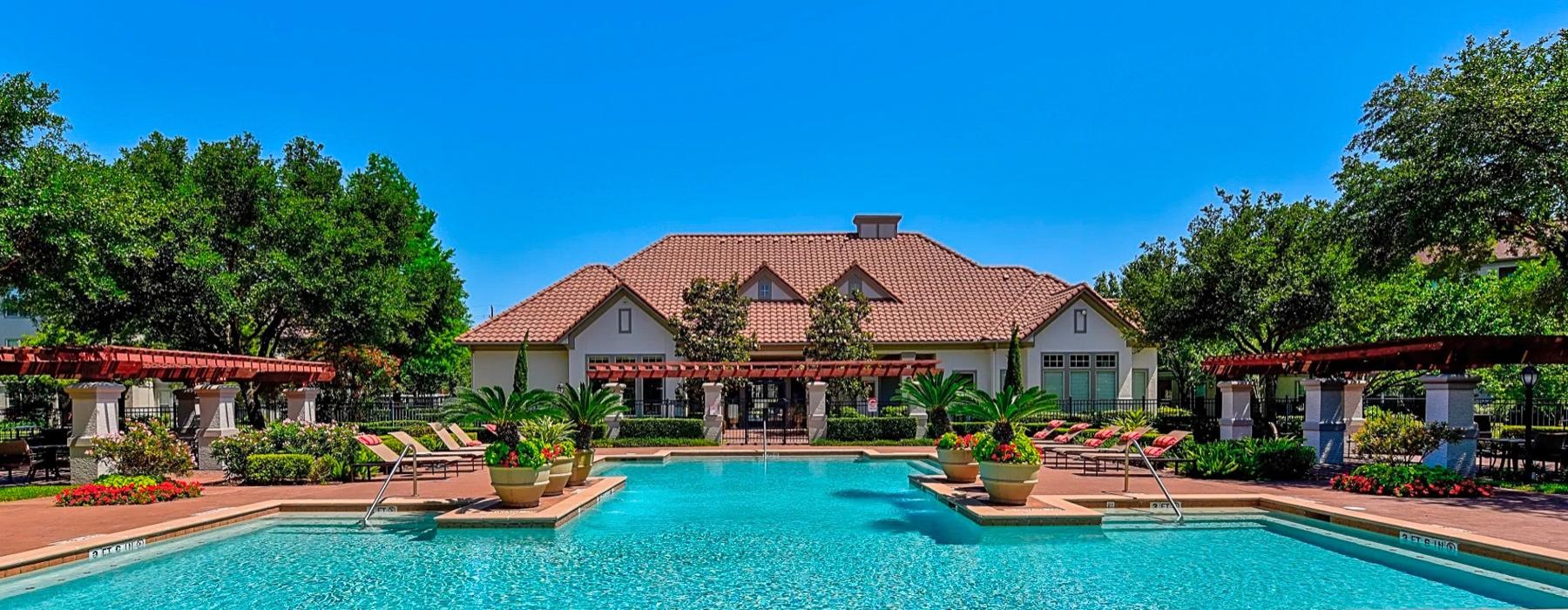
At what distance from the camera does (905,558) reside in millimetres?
11062

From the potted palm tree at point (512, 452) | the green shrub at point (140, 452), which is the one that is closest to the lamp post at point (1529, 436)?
the potted palm tree at point (512, 452)

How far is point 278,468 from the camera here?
57.4 feet

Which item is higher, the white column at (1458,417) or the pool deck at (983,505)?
the white column at (1458,417)

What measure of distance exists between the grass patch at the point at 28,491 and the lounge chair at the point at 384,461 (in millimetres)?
4825

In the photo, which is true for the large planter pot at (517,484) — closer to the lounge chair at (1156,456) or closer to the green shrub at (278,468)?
the green shrub at (278,468)

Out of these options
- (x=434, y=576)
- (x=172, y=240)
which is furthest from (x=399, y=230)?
(x=434, y=576)

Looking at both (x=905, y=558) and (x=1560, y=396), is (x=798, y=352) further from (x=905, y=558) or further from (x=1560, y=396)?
(x=1560, y=396)

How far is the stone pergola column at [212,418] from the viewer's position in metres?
19.6

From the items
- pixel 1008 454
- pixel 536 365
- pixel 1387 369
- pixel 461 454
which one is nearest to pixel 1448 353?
pixel 1387 369

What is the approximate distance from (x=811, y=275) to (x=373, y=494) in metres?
24.8

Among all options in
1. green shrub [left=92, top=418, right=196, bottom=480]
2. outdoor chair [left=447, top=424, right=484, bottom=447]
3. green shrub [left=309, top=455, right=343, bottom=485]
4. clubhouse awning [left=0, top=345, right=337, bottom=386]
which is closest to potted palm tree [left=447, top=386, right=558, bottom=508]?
green shrub [left=309, top=455, right=343, bottom=485]

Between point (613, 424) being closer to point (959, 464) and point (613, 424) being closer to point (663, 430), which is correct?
point (663, 430)

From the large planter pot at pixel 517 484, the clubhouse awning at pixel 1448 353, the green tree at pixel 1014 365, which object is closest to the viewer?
the large planter pot at pixel 517 484

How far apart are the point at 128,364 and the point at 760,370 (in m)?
16.9
